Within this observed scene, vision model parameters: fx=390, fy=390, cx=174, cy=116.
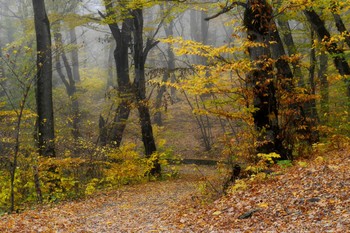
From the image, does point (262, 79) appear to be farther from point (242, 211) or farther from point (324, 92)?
point (324, 92)

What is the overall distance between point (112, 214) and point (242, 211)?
10.6ft

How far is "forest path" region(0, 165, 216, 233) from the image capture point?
6781mm

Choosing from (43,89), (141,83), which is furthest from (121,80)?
(43,89)

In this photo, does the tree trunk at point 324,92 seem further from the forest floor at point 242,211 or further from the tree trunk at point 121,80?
the tree trunk at point 121,80

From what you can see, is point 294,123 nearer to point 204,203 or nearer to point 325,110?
point 204,203

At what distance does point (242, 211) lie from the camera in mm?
6281

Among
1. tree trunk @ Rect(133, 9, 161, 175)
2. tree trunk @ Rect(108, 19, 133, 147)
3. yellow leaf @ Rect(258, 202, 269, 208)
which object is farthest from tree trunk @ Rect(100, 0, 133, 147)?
yellow leaf @ Rect(258, 202, 269, 208)

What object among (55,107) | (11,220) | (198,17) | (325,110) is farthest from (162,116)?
(11,220)

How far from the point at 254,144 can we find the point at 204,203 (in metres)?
1.69

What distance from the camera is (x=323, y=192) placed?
6.02 m

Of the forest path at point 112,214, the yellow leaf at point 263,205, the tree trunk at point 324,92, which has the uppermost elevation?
the tree trunk at point 324,92

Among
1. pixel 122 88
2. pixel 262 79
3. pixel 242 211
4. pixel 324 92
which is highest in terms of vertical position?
pixel 122 88

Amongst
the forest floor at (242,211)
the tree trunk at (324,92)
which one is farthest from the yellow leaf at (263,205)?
the tree trunk at (324,92)

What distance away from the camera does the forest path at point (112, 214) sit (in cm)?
678
